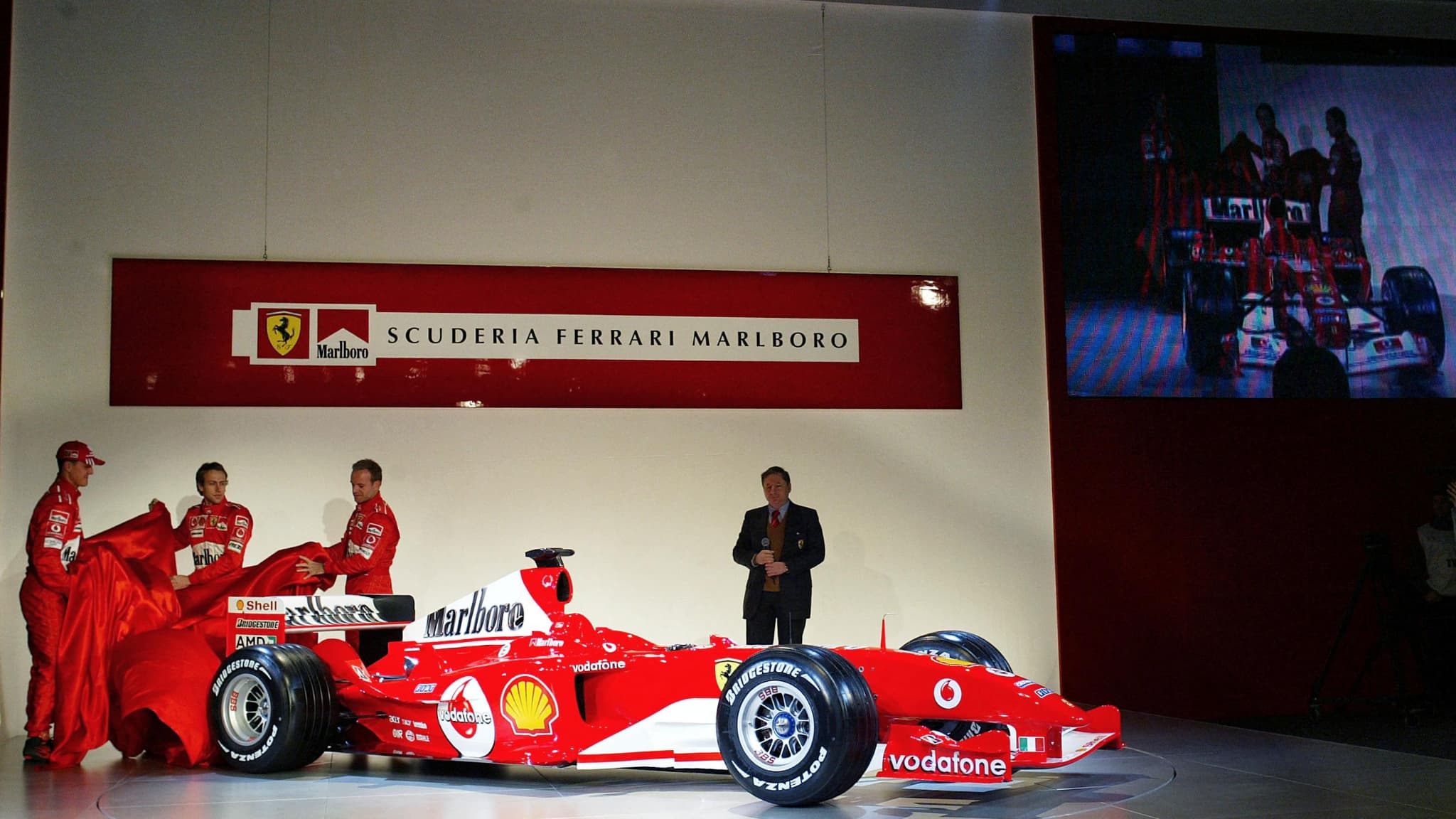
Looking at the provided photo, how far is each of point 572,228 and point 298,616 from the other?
375 cm

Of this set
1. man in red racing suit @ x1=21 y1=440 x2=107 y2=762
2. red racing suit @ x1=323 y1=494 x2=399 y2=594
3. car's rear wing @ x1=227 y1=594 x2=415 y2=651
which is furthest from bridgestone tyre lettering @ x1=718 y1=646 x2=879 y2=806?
man in red racing suit @ x1=21 y1=440 x2=107 y2=762

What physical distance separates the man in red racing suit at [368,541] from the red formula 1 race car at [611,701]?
126cm

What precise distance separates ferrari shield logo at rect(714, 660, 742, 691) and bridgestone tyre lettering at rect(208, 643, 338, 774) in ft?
6.00

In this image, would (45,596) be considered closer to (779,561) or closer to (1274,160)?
(779,561)

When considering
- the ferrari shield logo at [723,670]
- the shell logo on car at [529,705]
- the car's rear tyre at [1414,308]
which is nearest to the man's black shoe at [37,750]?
the shell logo on car at [529,705]

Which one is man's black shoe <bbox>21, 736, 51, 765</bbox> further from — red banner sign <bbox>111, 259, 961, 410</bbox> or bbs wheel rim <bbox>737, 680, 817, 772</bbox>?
bbs wheel rim <bbox>737, 680, 817, 772</bbox>

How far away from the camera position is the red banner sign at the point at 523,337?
8734 mm

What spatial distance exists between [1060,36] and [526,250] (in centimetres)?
422

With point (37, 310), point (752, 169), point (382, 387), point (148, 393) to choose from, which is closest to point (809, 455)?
point (752, 169)

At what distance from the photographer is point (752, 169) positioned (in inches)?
376

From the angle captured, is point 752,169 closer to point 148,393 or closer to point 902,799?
point 148,393

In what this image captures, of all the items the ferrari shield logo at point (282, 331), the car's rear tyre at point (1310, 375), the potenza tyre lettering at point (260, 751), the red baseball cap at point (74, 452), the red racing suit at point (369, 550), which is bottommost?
the potenza tyre lettering at point (260, 751)

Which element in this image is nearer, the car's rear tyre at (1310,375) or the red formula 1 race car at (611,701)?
the red formula 1 race car at (611,701)

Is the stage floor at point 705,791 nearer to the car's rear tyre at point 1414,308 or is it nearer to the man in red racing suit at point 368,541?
the man in red racing suit at point 368,541
